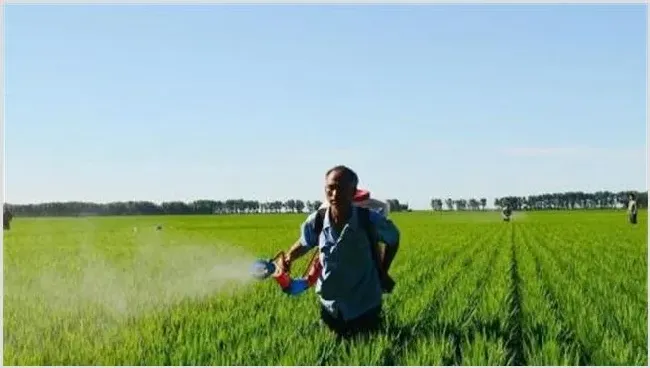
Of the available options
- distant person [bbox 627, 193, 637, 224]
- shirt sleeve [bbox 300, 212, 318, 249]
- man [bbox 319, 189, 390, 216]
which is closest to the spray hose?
shirt sleeve [bbox 300, 212, 318, 249]

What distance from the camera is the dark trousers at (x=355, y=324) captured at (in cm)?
565

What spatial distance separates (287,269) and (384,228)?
2.42 ft

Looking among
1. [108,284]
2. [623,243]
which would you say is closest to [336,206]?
[108,284]

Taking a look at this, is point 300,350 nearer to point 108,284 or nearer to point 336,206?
point 336,206

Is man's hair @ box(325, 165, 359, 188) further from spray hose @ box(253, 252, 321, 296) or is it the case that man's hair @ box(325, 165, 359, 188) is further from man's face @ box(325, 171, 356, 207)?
spray hose @ box(253, 252, 321, 296)

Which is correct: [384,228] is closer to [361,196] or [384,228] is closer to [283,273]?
[361,196]

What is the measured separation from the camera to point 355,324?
5.64 meters

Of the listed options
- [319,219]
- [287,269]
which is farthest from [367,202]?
[287,269]

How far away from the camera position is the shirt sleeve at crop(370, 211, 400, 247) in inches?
216

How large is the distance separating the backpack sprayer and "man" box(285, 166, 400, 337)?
0.18 metres

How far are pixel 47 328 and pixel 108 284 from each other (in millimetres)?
3708

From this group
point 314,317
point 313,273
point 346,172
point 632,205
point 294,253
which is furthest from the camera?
point 632,205

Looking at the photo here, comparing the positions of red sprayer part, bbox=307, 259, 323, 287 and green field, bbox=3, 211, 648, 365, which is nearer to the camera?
green field, bbox=3, 211, 648, 365

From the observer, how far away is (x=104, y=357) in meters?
5.35
